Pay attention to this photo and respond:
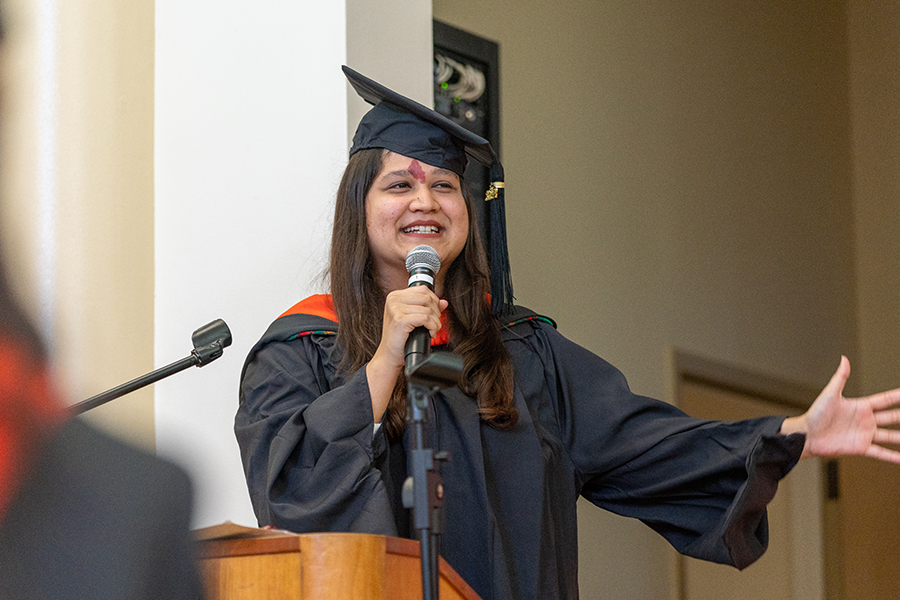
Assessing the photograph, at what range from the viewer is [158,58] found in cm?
352

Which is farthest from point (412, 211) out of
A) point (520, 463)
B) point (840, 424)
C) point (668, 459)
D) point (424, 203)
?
point (840, 424)

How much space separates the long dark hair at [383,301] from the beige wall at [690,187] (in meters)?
1.74

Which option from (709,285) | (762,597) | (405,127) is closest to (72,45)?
(405,127)

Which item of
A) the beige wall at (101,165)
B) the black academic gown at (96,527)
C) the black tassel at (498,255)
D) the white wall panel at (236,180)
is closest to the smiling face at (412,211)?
the black tassel at (498,255)

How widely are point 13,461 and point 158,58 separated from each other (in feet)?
10.5

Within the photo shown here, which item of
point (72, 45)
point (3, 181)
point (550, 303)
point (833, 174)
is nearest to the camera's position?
point (3, 181)

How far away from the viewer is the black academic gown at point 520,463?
7.39 ft

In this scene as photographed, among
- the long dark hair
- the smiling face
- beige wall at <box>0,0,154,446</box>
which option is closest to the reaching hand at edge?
the long dark hair

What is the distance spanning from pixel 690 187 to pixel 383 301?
10.2 feet

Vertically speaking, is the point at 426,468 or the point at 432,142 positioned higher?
the point at 432,142

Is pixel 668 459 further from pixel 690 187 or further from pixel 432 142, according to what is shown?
pixel 690 187

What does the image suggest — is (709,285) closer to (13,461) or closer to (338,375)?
(338,375)

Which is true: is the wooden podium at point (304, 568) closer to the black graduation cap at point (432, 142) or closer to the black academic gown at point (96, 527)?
the black academic gown at point (96, 527)

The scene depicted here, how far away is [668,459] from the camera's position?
2574 mm
